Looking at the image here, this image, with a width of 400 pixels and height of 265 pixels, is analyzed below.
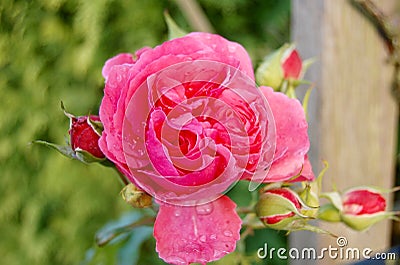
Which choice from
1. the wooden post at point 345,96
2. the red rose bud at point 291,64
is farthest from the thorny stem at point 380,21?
the red rose bud at point 291,64

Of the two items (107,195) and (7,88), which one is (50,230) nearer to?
(107,195)

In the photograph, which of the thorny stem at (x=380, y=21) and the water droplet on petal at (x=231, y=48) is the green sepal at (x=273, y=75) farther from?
the thorny stem at (x=380, y=21)

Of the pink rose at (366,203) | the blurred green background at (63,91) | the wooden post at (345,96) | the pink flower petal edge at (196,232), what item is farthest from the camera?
the blurred green background at (63,91)

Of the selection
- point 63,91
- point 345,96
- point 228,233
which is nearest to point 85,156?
point 228,233

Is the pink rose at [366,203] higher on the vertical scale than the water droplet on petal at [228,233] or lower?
lower

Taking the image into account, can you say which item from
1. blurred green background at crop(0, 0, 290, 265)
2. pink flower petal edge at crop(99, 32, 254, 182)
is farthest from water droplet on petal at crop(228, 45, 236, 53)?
blurred green background at crop(0, 0, 290, 265)

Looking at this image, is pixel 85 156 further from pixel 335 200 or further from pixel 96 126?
pixel 335 200
